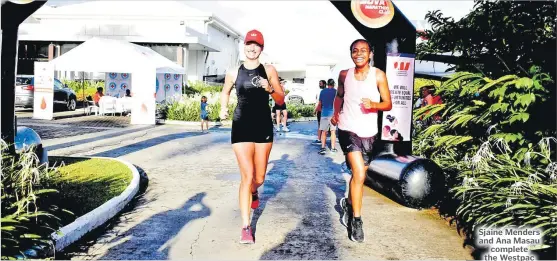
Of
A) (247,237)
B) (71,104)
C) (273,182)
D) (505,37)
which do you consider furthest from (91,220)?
(71,104)

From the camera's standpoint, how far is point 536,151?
640cm

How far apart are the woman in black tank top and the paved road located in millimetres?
502

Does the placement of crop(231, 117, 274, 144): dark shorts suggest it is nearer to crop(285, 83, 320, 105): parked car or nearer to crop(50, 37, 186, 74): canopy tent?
crop(50, 37, 186, 74): canopy tent

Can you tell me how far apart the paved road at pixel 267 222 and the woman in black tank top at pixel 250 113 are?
502 millimetres

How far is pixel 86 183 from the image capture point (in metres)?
8.09

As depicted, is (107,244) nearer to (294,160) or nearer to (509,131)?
(509,131)

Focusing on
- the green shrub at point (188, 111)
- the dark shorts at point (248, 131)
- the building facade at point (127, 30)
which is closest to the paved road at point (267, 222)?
the dark shorts at point (248, 131)

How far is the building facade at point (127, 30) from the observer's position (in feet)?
103

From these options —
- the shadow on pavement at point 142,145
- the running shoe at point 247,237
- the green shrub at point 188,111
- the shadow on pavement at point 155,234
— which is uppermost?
the green shrub at point 188,111

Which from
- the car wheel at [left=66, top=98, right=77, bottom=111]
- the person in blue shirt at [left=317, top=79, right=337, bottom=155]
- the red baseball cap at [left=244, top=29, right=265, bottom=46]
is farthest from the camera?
the car wheel at [left=66, top=98, right=77, bottom=111]

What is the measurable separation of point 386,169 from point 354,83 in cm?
213

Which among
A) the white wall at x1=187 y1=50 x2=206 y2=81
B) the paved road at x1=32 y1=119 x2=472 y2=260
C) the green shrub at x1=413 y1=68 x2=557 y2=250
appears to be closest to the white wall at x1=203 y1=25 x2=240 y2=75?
the white wall at x1=187 y1=50 x2=206 y2=81

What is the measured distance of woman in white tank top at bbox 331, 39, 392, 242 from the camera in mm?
5578

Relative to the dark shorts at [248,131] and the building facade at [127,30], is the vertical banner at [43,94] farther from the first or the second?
the dark shorts at [248,131]
